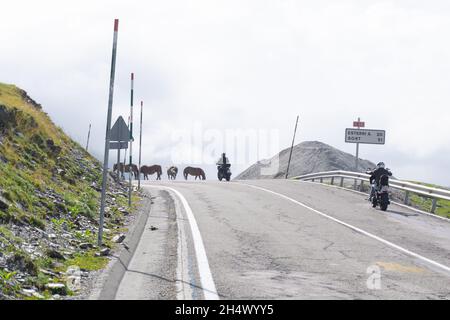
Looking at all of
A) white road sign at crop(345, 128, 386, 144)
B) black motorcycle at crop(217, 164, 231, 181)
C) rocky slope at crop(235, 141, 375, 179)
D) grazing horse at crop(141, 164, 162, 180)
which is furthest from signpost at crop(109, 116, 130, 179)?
grazing horse at crop(141, 164, 162, 180)

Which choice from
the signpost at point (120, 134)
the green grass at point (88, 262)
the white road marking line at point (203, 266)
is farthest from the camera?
the signpost at point (120, 134)

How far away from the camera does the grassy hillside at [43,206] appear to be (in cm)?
874

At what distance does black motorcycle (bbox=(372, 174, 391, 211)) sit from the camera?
844 inches

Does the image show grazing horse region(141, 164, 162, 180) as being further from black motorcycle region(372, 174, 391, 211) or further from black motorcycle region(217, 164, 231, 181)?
black motorcycle region(372, 174, 391, 211)

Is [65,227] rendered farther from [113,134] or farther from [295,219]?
[295,219]

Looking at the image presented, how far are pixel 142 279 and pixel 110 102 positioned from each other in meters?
4.25

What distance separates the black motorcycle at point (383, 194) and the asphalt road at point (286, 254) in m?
0.56

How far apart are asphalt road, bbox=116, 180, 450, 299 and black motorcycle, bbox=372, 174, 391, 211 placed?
56 centimetres

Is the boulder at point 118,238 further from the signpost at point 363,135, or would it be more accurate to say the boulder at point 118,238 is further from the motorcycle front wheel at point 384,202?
the signpost at point 363,135

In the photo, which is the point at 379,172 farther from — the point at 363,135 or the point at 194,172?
the point at 194,172

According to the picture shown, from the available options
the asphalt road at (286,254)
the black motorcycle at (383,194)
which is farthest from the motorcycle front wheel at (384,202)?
the asphalt road at (286,254)

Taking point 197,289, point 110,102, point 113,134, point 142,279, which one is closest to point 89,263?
point 142,279

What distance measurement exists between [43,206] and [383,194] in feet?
41.4

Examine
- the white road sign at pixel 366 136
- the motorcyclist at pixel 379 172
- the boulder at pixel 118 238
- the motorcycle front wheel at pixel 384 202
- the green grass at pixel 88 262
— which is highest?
the white road sign at pixel 366 136
